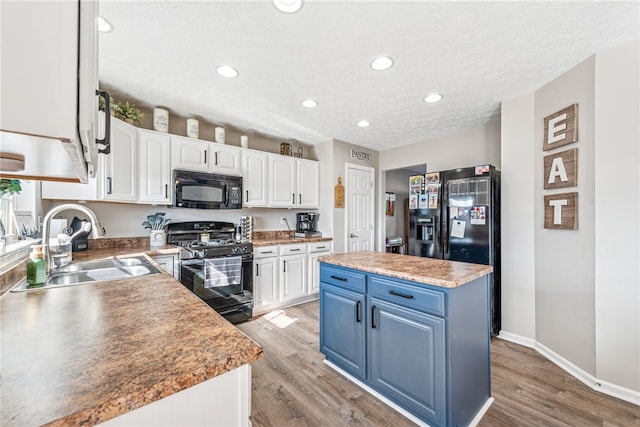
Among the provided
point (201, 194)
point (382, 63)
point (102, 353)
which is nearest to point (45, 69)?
point (102, 353)

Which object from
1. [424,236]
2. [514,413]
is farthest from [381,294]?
[424,236]

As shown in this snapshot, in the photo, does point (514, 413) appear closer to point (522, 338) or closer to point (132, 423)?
point (522, 338)

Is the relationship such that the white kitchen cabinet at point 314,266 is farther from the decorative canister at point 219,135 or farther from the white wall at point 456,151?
the white wall at point 456,151

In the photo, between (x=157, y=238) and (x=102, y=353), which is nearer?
(x=102, y=353)

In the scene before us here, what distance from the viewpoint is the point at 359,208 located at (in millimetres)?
4406

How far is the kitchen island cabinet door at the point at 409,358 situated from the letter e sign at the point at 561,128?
6.39 ft

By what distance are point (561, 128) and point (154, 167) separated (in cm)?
379

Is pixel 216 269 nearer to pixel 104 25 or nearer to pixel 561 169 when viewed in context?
pixel 104 25

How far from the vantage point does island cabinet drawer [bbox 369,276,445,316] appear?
Answer: 1425 mm

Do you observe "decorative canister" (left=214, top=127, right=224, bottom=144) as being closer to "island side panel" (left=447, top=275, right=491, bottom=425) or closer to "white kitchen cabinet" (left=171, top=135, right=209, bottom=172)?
"white kitchen cabinet" (left=171, top=135, right=209, bottom=172)

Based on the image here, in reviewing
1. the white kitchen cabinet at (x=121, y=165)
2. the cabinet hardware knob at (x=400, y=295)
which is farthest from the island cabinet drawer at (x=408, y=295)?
the white kitchen cabinet at (x=121, y=165)

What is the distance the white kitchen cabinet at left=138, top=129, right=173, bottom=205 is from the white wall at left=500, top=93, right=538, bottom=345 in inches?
138

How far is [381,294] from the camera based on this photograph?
170 cm

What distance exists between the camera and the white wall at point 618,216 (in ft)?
5.75
